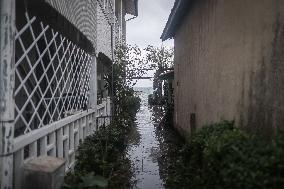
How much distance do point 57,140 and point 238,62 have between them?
3661 mm

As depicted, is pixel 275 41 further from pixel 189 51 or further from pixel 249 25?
pixel 189 51

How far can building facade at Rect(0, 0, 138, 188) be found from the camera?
14.1 ft

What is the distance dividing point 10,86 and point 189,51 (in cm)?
869

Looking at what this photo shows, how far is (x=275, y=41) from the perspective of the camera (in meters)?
4.84

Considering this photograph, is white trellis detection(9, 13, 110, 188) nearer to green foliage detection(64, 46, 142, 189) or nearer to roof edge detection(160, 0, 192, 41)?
green foliage detection(64, 46, 142, 189)

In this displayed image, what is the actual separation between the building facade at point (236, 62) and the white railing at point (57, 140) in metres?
3.15

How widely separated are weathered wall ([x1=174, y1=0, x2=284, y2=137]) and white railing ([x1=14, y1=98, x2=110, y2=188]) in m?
3.14

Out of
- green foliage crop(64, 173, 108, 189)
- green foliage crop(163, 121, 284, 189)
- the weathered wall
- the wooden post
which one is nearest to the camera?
green foliage crop(163, 121, 284, 189)

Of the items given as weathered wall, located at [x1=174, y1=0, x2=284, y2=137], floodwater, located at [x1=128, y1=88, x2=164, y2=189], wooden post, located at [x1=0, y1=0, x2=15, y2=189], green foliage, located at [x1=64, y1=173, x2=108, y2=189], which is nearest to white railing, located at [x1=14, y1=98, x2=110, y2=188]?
wooden post, located at [x1=0, y1=0, x2=15, y2=189]

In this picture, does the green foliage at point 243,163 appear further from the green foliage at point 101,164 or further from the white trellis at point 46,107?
the white trellis at point 46,107

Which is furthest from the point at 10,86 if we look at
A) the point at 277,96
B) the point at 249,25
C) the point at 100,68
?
the point at 100,68

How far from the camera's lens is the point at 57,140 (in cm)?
683

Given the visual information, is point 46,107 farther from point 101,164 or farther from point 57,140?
point 101,164

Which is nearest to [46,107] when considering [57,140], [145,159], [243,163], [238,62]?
[57,140]
